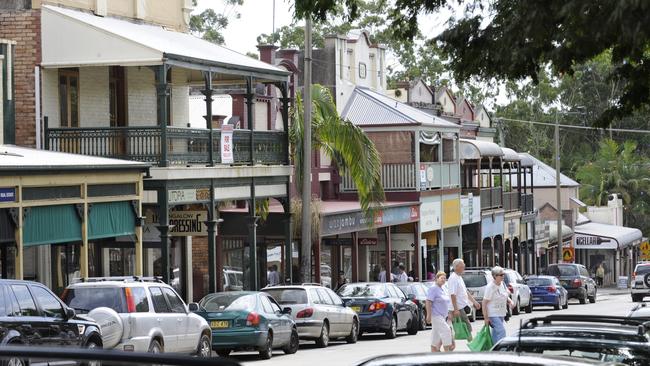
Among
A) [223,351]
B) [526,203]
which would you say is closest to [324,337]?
[223,351]

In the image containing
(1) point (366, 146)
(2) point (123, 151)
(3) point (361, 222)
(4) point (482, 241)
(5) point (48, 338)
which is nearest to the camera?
(5) point (48, 338)

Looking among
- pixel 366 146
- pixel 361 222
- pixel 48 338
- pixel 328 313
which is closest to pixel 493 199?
pixel 361 222

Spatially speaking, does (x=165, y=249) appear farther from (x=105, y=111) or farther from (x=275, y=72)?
(x=275, y=72)

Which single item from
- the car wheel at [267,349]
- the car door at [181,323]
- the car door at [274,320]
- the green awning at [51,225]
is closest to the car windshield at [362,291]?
the car door at [274,320]

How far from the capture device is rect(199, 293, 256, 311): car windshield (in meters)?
26.1

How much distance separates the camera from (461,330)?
22.0m

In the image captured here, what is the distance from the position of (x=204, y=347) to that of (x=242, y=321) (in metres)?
2.25

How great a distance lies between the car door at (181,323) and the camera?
73.7 ft

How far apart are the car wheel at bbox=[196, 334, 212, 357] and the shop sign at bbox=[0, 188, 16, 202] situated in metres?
4.10

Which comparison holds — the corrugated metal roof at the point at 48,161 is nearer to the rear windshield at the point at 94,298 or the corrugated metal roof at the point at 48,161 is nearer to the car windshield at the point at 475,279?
the rear windshield at the point at 94,298

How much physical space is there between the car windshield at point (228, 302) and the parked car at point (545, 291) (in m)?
24.2

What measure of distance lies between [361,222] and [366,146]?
466 centimetres

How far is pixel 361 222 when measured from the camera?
43.6 metres

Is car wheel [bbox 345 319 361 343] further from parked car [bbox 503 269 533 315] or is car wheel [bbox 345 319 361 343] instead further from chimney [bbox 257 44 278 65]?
chimney [bbox 257 44 278 65]
